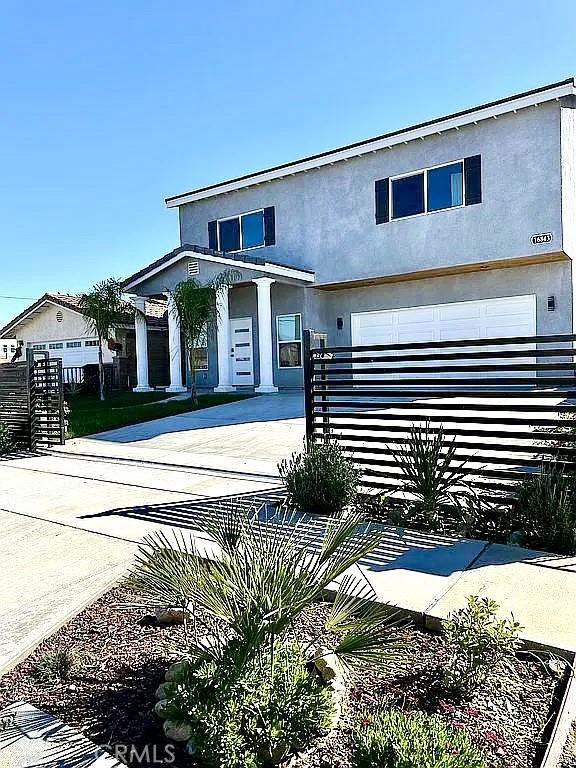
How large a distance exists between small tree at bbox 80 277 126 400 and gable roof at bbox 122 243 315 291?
528mm

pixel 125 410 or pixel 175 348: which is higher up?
pixel 175 348

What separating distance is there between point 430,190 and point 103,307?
1144 centimetres

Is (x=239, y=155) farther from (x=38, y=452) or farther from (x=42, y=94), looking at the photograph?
(x=38, y=452)

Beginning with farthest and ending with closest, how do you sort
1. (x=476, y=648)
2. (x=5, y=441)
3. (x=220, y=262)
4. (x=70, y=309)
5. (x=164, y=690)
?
(x=70, y=309) → (x=220, y=262) → (x=5, y=441) → (x=476, y=648) → (x=164, y=690)

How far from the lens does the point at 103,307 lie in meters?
19.9

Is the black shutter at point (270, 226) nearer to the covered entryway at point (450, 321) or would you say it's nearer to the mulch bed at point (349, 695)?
the covered entryway at point (450, 321)

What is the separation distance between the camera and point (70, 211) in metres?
27.1

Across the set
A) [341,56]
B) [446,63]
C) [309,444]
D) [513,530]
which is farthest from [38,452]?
[446,63]

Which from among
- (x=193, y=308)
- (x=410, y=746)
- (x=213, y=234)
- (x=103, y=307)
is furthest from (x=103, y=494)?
(x=213, y=234)

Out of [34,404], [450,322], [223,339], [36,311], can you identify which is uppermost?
[36,311]

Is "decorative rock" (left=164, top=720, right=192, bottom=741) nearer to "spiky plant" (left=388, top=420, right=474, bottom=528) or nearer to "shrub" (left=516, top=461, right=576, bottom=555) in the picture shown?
Answer: "shrub" (left=516, top=461, right=576, bottom=555)

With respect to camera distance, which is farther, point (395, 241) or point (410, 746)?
point (395, 241)

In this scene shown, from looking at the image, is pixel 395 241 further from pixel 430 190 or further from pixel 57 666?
pixel 57 666

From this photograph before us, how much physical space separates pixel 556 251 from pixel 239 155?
36.9 ft
